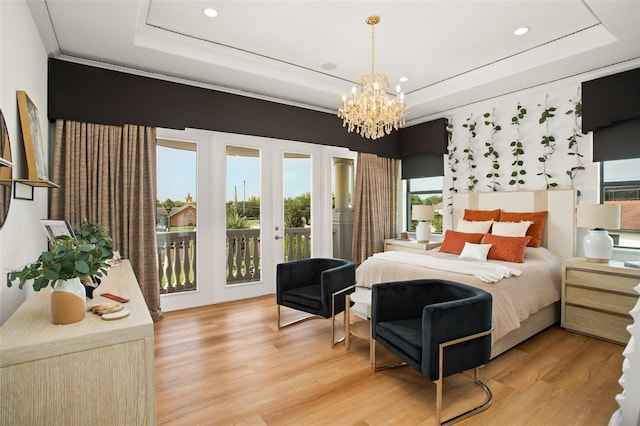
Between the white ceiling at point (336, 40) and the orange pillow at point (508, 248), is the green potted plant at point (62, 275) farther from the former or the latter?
the orange pillow at point (508, 248)

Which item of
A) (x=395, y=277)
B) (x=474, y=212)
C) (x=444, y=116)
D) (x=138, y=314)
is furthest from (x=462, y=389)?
(x=444, y=116)

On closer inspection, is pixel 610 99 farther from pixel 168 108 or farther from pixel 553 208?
pixel 168 108

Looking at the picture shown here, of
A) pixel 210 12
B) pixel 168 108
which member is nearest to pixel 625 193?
pixel 210 12

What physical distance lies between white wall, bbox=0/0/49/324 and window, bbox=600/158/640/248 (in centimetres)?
523

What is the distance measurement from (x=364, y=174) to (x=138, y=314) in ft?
14.3

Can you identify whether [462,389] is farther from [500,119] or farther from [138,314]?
[500,119]

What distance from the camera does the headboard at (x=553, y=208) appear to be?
389 cm

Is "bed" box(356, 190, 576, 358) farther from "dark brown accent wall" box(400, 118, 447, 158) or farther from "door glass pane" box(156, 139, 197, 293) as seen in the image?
"door glass pane" box(156, 139, 197, 293)

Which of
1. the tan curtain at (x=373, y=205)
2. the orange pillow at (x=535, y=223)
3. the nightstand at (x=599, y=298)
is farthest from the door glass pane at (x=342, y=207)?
the nightstand at (x=599, y=298)

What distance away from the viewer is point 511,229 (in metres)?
4.00

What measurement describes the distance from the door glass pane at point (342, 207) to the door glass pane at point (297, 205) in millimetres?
531

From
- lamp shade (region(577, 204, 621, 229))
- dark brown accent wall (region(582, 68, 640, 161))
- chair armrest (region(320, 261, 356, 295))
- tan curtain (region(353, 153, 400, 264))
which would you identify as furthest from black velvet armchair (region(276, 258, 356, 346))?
dark brown accent wall (region(582, 68, 640, 161))

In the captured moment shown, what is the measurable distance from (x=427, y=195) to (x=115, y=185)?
4.64 meters

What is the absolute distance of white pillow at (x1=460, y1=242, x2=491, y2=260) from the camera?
12.2ft
